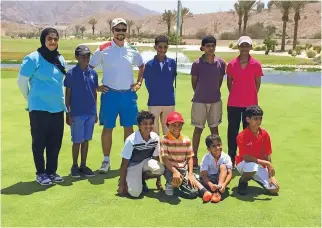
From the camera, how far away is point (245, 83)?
653cm

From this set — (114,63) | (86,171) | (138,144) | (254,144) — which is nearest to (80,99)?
(114,63)

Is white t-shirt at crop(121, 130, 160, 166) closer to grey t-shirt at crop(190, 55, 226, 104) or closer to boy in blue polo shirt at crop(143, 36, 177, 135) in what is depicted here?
boy in blue polo shirt at crop(143, 36, 177, 135)

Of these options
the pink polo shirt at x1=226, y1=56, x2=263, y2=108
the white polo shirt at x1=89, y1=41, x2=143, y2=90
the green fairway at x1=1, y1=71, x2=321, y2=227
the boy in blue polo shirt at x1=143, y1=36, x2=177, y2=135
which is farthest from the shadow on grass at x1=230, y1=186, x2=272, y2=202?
the white polo shirt at x1=89, y1=41, x2=143, y2=90

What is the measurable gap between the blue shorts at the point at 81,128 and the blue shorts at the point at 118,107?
9.9 inches

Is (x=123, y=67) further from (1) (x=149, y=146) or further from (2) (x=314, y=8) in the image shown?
(2) (x=314, y=8)

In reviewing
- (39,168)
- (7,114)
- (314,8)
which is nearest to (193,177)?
(39,168)

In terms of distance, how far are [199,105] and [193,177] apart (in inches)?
60.8

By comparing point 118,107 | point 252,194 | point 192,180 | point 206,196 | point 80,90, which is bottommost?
point 252,194

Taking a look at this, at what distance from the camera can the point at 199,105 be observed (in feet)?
22.3

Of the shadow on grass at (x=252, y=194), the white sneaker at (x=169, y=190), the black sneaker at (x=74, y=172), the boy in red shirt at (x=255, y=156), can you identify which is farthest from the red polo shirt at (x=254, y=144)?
the black sneaker at (x=74, y=172)

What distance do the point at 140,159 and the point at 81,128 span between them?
3.48 ft

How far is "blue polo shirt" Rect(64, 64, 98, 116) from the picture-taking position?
6.21 metres

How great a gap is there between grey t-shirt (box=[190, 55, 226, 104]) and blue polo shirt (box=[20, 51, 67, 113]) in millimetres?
2046

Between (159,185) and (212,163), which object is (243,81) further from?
(159,185)
